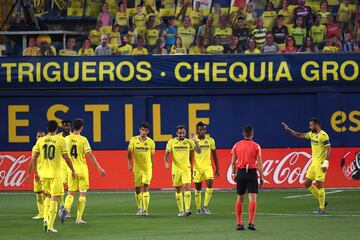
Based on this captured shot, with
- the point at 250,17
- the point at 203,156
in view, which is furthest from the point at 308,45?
the point at 203,156

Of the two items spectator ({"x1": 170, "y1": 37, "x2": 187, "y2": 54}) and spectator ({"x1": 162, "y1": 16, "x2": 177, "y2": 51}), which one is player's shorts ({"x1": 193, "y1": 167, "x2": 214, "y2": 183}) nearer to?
spectator ({"x1": 170, "y1": 37, "x2": 187, "y2": 54})

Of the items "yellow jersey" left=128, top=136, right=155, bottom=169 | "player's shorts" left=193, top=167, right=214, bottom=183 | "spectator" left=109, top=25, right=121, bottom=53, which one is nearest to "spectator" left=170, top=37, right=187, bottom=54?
"spectator" left=109, top=25, right=121, bottom=53

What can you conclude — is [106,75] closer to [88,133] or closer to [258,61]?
[88,133]

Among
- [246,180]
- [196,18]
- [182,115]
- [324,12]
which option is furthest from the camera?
[196,18]

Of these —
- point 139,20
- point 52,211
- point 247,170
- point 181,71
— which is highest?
point 139,20

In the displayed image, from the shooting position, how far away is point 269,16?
118ft

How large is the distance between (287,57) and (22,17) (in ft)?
34.7

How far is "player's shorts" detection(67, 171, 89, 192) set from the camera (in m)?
23.3

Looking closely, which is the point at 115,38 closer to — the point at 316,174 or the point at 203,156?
the point at 203,156

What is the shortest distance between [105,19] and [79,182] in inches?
592

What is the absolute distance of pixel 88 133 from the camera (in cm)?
3425

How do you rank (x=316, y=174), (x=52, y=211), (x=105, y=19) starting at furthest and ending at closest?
(x=105, y=19) < (x=316, y=174) < (x=52, y=211)

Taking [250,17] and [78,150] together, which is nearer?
[78,150]

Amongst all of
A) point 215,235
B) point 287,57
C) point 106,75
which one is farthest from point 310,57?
point 215,235
